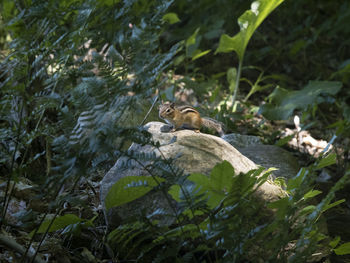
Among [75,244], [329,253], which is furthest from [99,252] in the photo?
[329,253]

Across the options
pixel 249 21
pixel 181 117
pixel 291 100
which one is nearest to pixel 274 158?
pixel 181 117

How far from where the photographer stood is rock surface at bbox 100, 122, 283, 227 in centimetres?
232

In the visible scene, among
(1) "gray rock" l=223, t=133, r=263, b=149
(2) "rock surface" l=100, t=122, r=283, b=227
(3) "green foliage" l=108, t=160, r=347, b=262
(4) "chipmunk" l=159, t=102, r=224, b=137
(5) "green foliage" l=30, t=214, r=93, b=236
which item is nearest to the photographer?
(3) "green foliage" l=108, t=160, r=347, b=262

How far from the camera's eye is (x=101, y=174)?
305cm

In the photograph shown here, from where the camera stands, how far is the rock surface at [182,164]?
7.62ft

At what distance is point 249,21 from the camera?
Answer: 4809 millimetres

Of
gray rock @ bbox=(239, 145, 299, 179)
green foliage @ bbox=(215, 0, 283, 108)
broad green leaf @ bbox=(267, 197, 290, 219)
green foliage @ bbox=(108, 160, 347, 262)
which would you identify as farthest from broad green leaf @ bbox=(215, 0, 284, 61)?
green foliage @ bbox=(108, 160, 347, 262)

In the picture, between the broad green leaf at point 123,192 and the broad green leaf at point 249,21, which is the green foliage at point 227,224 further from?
the broad green leaf at point 249,21

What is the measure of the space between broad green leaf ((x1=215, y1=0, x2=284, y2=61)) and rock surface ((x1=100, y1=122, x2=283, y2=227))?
2.38 m

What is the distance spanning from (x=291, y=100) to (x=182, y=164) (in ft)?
8.59

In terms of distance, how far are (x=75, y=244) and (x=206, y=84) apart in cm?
346

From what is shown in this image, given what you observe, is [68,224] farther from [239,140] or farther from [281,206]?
[239,140]

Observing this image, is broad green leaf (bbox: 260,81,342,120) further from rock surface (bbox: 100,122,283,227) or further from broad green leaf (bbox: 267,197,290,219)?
broad green leaf (bbox: 267,197,290,219)

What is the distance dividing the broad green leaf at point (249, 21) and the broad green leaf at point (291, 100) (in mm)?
754
